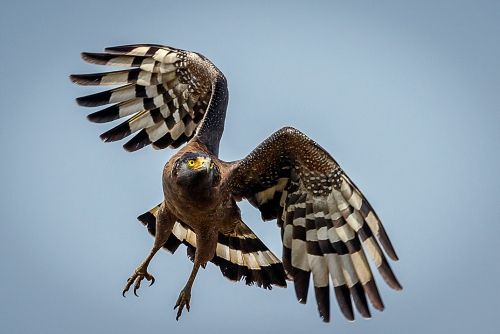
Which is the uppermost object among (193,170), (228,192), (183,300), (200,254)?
(193,170)

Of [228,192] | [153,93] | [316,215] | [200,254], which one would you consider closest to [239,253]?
[200,254]

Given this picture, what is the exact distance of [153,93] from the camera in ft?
33.7

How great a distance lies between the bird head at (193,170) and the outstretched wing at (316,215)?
0.77 m

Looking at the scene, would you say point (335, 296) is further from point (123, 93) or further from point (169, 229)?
point (123, 93)

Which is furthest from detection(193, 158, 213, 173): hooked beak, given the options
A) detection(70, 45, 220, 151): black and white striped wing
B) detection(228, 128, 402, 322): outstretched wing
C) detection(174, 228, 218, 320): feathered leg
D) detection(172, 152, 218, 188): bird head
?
detection(70, 45, 220, 151): black and white striped wing

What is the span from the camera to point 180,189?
338 inches

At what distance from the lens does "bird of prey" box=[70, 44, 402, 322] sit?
8773 mm

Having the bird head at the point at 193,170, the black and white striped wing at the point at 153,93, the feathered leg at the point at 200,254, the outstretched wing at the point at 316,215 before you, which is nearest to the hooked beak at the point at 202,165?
the bird head at the point at 193,170

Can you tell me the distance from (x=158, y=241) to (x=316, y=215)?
74.8 inches

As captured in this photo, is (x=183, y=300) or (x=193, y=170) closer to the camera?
(x=193, y=170)

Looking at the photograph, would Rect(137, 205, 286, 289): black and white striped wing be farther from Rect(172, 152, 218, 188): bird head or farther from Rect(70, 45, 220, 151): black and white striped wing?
Rect(172, 152, 218, 188): bird head

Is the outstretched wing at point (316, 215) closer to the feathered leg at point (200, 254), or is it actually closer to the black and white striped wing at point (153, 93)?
the feathered leg at point (200, 254)

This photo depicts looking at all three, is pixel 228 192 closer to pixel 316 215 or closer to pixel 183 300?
pixel 316 215

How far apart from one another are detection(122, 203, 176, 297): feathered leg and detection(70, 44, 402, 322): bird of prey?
0.04ft
